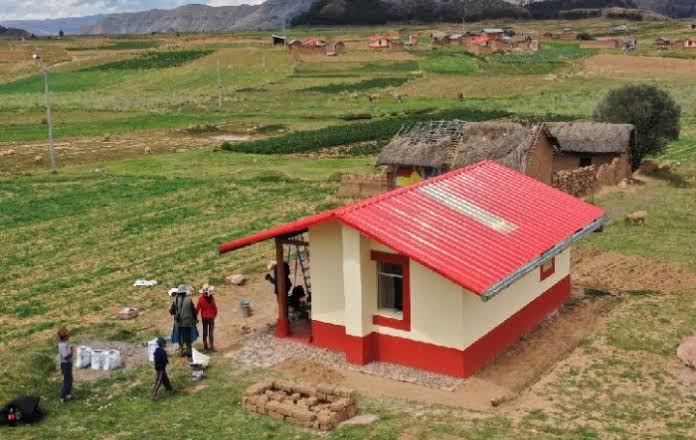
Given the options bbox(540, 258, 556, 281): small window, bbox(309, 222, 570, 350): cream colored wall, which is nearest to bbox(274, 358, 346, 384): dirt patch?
bbox(309, 222, 570, 350): cream colored wall

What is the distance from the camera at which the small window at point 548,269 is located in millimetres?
21156

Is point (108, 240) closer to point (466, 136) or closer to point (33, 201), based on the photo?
point (33, 201)

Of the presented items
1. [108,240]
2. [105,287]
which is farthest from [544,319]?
[108,240]

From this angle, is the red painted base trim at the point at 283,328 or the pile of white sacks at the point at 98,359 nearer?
the pile of white sacks at the point at 98,359

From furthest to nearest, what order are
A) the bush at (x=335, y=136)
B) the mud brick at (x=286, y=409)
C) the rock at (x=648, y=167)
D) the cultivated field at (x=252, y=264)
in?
the bush at (x=335, y=136) < the rock at (x=648, y=167) < the cultivated field at (x=252, y=264) < the mud brick at (x=286, y=409)

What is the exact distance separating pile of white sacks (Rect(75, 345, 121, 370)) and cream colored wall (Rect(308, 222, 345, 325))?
174 inches

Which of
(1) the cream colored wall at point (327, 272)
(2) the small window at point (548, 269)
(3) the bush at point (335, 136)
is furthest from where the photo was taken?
(3) the bush at point (335, 136)

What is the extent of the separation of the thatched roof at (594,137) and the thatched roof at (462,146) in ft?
9.30

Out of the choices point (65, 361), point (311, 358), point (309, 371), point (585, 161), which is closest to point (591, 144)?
point (585, 161)

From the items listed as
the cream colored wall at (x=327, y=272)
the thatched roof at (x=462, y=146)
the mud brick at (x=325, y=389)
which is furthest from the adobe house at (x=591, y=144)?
the mud brick at (x=325, y=389)

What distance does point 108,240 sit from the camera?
102 feet

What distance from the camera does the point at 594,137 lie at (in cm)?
3953

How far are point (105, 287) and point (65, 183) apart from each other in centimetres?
1999

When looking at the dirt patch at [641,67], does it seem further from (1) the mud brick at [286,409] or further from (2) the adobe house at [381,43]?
(1) the mud brick at [286,409]
